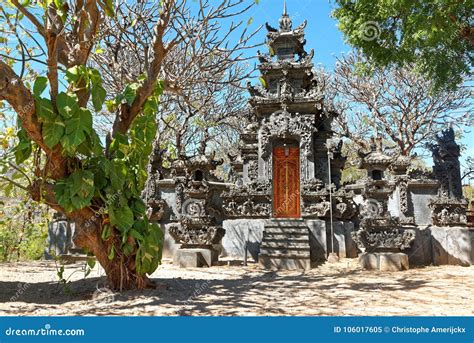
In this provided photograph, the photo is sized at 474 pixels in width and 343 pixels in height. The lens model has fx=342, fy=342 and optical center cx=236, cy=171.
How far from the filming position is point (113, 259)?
569 centimetres

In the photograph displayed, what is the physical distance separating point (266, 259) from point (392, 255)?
11.4ft

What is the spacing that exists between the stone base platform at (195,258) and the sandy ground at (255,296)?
1.82 m

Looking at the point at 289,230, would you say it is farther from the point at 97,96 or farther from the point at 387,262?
the point at 97,96

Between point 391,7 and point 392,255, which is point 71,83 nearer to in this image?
point 391,7

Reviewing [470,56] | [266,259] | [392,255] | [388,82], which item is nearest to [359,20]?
[470,56]

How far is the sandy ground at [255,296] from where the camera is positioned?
185 inches

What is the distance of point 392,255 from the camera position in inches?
364

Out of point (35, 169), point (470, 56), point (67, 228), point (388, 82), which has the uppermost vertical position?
point (388, 82)

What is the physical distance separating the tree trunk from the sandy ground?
8.3 inches

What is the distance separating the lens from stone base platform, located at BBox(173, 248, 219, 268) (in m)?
10.1

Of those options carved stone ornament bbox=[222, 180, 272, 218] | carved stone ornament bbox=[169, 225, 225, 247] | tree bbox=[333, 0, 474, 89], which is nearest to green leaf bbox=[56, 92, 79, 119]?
carved stone ornament bbox=[169, 225, 225, 247]

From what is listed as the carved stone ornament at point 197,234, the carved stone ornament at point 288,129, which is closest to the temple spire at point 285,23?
the carved stone ornament at point 288,129

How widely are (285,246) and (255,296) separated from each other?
5.10 metres

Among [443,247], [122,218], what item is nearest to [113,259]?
[122,218]
